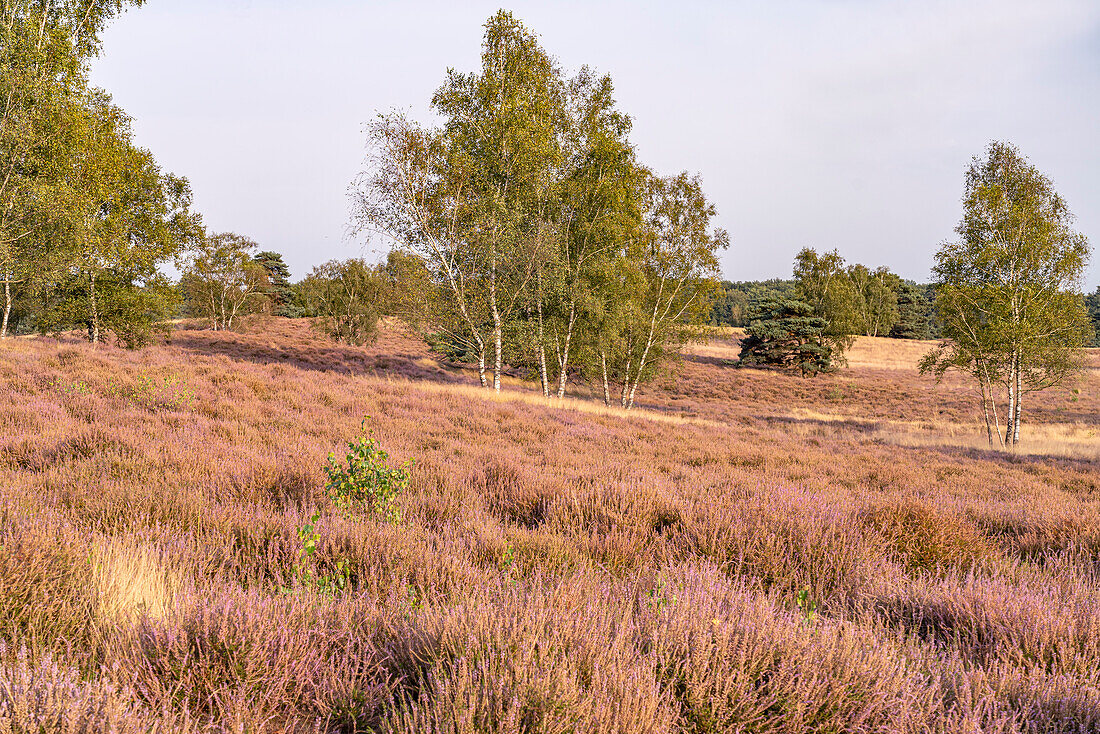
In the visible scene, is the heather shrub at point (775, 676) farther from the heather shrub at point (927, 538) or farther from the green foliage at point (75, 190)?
the green foliage at point (75, 190)

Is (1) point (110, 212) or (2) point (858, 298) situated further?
(2) point (858, 298)

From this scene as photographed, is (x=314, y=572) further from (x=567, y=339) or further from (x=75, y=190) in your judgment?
(x=75, y=190)

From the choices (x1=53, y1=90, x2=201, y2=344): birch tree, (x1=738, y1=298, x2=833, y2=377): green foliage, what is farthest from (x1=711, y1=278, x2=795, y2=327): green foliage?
(x1=53, y1=90, x2=201, y2=344): birch tree

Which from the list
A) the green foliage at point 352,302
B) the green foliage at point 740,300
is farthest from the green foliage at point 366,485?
the green foliage at point 740,300

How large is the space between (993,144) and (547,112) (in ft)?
65.7

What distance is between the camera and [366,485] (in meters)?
4.73

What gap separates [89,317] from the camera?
75.8 feet

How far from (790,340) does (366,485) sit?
52.7 metres

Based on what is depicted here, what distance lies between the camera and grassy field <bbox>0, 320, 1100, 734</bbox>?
75.0 inches

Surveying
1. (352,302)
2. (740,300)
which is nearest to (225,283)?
(352,302)

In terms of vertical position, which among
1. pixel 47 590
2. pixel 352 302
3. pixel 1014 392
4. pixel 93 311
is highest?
pixel 352 302

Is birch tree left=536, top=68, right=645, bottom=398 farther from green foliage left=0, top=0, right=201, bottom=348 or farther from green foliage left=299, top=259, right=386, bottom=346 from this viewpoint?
green foliage left=299, top=259, right=386, bottom=346

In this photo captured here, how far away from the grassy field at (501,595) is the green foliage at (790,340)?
146 ft

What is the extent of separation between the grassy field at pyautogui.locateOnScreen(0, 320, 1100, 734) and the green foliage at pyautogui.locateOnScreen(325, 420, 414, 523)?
0.95 ft
